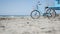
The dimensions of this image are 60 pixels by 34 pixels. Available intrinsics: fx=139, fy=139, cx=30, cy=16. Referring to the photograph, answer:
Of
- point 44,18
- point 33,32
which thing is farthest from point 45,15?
point 33,32

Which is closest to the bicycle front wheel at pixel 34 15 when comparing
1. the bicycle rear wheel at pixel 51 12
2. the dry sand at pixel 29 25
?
the dry sand at pixel 29 25

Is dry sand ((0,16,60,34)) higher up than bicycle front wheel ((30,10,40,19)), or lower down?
lower down

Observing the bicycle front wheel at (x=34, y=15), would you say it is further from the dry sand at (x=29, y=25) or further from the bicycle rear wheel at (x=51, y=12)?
the bicycle rear wheel at (x=51, y=12)

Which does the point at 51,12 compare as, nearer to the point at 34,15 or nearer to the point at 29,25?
the point at 34,15

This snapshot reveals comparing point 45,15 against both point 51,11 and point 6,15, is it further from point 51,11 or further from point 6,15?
point 6,15

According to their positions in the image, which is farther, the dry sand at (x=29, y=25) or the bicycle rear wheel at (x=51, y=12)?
the bicycle rear wheel at (x=51, y=12)

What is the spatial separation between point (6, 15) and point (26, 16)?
0.31 metres

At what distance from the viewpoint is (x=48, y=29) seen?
1916 mm

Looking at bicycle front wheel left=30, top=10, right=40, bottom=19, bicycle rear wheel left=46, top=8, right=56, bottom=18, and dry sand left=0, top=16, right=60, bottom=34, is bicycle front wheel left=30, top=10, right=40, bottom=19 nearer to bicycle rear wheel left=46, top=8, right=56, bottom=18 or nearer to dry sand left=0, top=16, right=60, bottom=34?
dry sand left=0, top=16, right=60, bottom=34

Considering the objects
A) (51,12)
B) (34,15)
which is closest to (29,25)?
(34,15)

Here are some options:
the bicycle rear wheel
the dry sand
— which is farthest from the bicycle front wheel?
the bicycle rear wheel

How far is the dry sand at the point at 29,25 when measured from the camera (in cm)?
187

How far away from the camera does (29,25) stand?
2027 mm

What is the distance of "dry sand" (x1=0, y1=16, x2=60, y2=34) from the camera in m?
1.87
